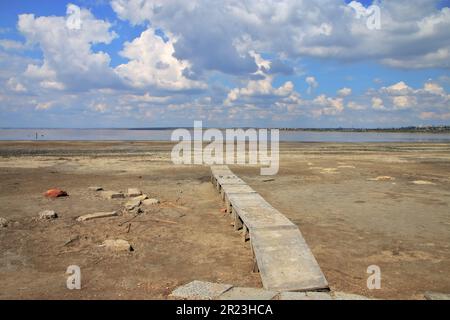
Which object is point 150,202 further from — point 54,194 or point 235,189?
point 54,194

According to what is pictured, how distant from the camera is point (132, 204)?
428 inches

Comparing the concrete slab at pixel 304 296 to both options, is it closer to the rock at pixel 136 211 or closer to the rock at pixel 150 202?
the rock at pixel 136 211

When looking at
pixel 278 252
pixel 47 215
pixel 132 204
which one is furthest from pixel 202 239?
pixel 47 215

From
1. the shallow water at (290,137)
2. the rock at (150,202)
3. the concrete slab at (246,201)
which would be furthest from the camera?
the shallow water at (290,137)

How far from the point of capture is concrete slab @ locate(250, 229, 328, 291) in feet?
16.5

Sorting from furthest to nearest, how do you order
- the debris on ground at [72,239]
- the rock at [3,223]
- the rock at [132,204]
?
1. the rock at [132,204]
2. the rock at [3,223]
3. the debris on ground at [72,239]

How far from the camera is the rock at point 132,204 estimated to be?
10628mm

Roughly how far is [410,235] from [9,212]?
1008cm

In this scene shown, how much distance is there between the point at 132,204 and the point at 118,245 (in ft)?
12.0

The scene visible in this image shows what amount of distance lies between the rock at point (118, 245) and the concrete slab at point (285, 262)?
95.0 inches

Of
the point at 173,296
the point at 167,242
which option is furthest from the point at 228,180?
the point at 173,296

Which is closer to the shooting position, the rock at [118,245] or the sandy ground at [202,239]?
the sandy ground at [202,239]

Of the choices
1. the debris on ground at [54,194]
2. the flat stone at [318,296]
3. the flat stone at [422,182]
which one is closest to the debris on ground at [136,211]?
the debris on ground at [54,194]

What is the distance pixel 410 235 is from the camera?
8.21 meters
